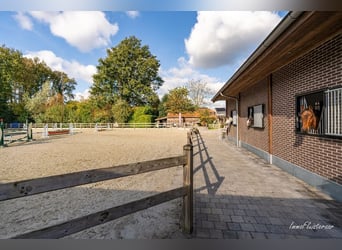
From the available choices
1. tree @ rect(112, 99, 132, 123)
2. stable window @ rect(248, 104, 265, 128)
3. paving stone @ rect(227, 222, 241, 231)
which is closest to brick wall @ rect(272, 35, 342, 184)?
stable window @ rect(248, 104, 265, 128)

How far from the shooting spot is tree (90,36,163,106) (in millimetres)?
36031

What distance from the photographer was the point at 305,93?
3.94m

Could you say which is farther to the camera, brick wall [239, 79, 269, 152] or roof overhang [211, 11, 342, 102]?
brick wall [239, 79, 269, 152]

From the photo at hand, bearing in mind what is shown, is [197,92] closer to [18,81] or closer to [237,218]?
[18,81]

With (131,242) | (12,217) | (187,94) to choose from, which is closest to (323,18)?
(131,242)

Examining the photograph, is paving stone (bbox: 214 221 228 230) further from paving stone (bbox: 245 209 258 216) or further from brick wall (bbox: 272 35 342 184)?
brick wall (bbox: 272 35 342 184)

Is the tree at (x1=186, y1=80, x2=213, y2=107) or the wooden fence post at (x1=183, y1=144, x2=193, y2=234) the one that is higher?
the tree at (x1=186, y1=80, x2=213, y2=107)

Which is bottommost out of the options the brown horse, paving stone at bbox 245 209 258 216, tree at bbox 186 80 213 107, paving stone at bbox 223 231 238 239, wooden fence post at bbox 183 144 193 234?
paving stone at bbox 223 231 238 239

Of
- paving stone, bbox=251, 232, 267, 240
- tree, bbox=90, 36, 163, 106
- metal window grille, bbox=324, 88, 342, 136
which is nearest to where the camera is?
paving stone, bbox=251, 232, 267, 240

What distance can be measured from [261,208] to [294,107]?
2.91m

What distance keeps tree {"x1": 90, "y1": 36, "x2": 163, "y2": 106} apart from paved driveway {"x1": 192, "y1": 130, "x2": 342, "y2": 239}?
33.6 m

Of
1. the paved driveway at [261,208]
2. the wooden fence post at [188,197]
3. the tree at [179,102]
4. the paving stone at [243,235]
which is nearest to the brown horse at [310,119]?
the paved driveway at [261,208]

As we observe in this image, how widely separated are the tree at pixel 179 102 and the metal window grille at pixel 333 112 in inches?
1552

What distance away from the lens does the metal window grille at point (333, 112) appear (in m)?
3.07
